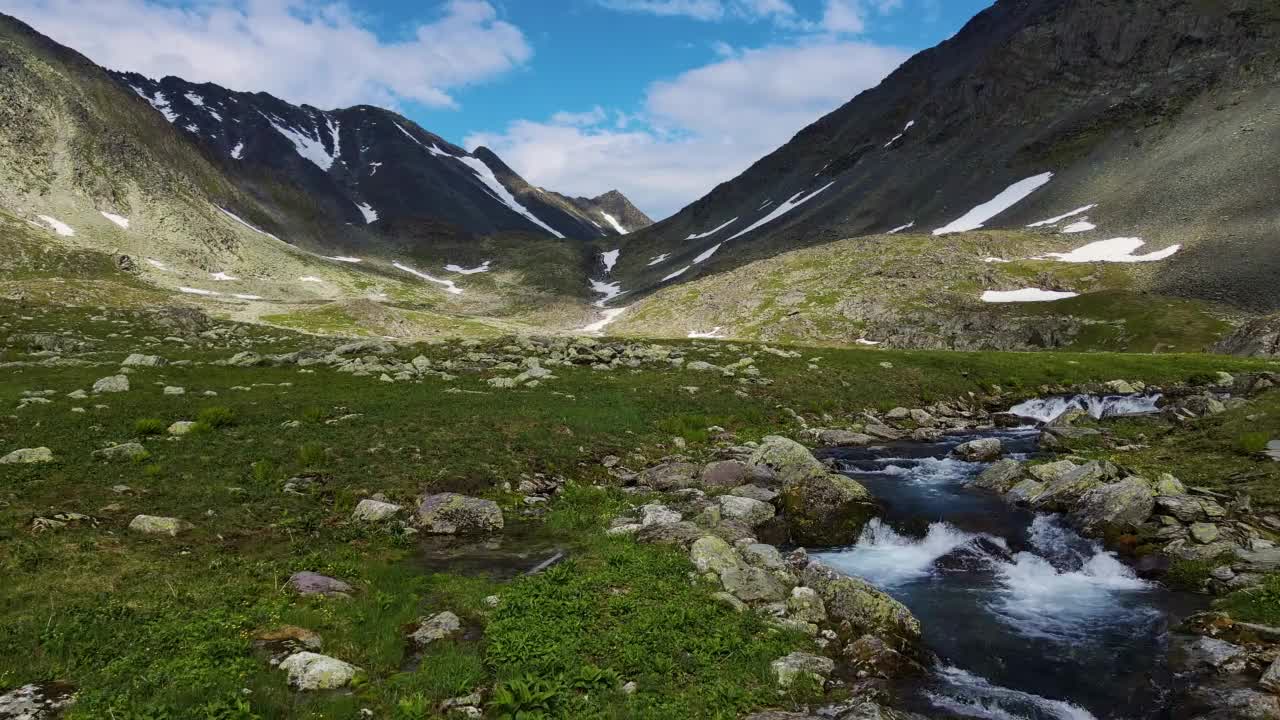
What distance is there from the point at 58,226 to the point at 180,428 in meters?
164

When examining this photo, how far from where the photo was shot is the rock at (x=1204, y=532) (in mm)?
19141

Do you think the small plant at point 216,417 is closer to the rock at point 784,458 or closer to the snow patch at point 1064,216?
the rock at point 784,458

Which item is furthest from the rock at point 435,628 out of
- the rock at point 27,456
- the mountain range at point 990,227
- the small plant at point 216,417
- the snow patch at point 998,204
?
the snow patch at point 998,204

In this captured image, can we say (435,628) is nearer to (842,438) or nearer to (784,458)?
(784,458)

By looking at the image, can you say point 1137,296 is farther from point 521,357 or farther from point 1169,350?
point 521,357

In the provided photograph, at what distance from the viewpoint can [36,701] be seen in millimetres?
10023

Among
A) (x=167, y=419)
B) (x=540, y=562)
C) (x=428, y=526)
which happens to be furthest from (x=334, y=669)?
(x=167, y=419)

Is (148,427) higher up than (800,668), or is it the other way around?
(148,427)

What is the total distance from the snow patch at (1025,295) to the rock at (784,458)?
97.2 m

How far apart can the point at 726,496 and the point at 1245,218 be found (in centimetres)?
13991

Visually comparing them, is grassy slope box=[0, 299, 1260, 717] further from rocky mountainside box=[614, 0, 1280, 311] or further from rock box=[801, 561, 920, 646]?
rocky mountainside box=[614, 0, 1280, 311]

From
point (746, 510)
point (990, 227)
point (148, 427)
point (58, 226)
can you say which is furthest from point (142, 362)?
point (990, 227)

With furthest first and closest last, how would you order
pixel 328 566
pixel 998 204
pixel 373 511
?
pixel 998 204 < pixel 373 511 < pixel 328 566

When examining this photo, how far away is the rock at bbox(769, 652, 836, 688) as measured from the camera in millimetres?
12406
